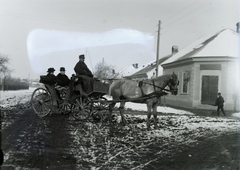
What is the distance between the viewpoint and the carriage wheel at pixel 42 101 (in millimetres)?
6090

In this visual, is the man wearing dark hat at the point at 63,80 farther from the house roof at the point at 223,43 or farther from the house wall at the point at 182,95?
the house roof at the point at 223,43

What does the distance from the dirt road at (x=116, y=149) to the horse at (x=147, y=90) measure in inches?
37.8

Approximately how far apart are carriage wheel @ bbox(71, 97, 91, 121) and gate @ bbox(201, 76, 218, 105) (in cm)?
286

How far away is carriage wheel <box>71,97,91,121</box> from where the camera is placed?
19.6ft

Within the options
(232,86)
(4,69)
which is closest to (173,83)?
(232,86)

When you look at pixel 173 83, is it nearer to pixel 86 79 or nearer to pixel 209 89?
pixel 209 89

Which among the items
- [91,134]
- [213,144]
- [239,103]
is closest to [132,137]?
[91,134]

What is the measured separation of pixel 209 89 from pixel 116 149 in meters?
2.33

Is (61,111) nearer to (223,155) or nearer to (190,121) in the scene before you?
(190,121)

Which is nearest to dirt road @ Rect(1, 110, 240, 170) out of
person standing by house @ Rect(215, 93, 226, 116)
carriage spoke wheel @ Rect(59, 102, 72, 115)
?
person standing by house @ Rect(215, 93, 226, 116)

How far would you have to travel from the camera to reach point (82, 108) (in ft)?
19.6

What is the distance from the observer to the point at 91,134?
4641mm

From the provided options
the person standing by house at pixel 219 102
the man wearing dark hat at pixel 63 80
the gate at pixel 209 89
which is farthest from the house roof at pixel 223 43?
the man wearing dark hat at pixel 63 80

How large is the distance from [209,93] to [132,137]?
5.93ft
